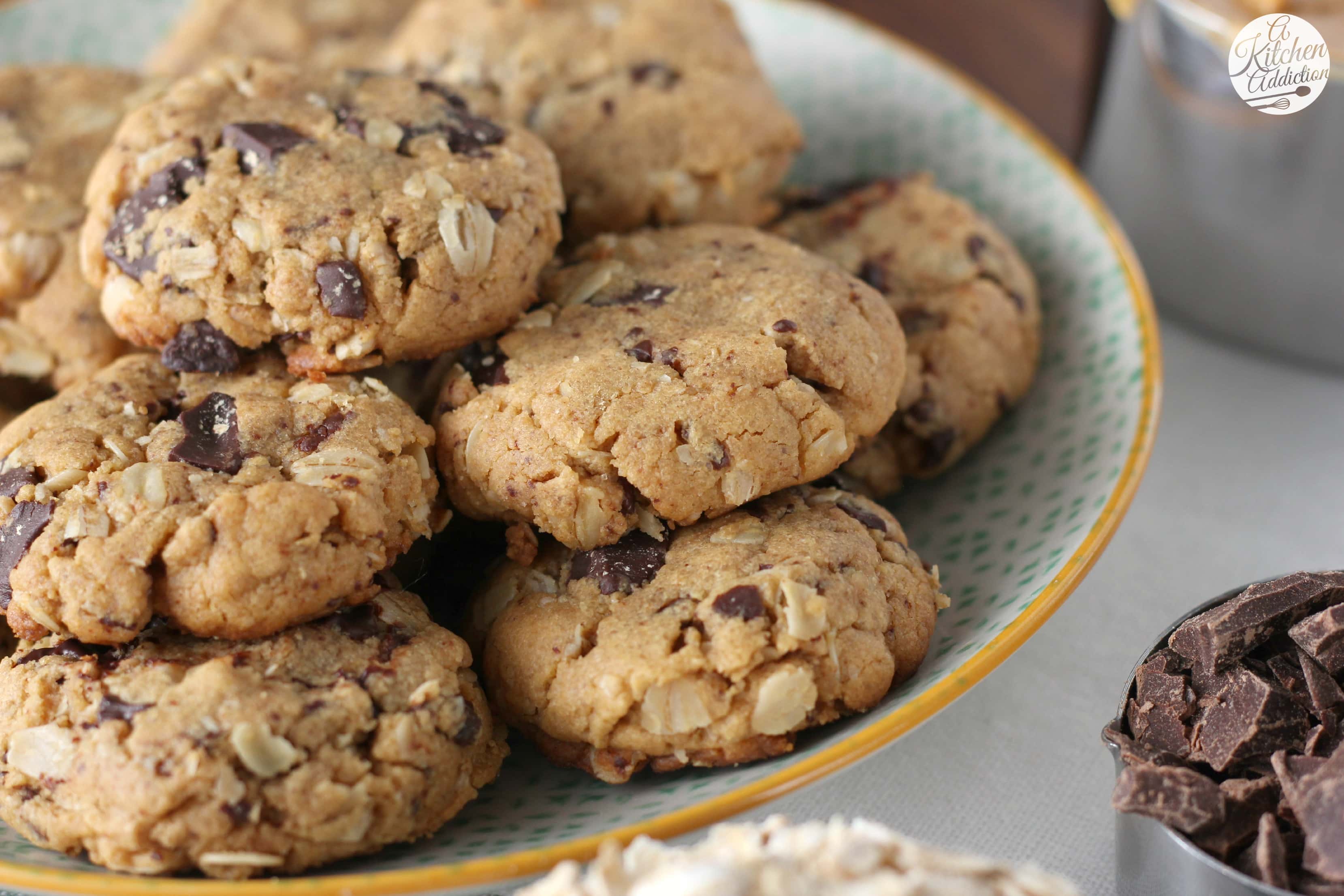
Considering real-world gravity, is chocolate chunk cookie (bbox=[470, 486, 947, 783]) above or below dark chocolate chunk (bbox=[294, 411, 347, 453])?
below

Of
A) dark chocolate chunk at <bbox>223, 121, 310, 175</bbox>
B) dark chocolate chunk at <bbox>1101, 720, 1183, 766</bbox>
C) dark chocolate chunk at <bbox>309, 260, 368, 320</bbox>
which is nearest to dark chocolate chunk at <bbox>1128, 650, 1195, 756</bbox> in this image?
dark chocolate chunk at <bbox>1101, 720, 1183, 766</bbox>

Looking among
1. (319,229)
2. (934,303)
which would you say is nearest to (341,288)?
(319,229)

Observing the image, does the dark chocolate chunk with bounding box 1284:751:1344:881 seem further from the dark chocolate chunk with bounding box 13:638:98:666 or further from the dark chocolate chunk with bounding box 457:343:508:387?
the dark chocolate chunk with bounding box 13:638:98:666

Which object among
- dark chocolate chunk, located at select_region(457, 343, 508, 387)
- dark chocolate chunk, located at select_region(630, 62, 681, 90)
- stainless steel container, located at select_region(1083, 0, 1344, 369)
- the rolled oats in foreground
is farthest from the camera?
stainless steel container, located at select_region(1083, 0, 1344, 369)

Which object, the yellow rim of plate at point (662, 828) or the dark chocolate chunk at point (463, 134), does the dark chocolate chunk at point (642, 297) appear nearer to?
the dark chocolate chunk at point (463, 134)

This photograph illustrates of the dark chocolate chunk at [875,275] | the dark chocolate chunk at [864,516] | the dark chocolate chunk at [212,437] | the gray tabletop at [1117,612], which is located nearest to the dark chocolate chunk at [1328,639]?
the gray tabletop at [1117,612]
